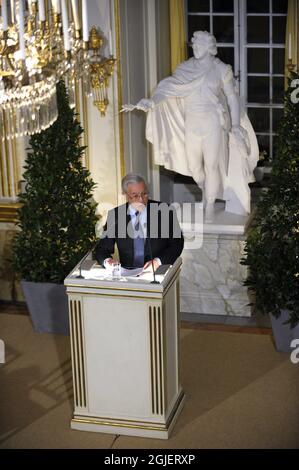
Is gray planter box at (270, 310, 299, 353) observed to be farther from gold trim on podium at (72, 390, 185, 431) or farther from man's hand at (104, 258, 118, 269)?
man's hand at (104, 258, 118, 269)

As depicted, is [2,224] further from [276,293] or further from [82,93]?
[276,293]

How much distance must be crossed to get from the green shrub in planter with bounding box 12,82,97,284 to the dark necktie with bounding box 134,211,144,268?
1.38 metres

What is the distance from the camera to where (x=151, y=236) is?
6.34 m

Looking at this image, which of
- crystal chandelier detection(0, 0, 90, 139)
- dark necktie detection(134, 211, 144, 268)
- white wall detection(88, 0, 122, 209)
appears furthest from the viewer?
white wall detection(88, 0, 122, 209)

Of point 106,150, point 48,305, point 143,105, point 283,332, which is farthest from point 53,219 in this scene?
point 283,332

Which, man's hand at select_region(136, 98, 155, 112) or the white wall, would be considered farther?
the white wall

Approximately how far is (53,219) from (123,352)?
6.68 ft

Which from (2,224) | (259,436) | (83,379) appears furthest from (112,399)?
(2,224)

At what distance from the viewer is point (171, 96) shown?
8312 millimetres

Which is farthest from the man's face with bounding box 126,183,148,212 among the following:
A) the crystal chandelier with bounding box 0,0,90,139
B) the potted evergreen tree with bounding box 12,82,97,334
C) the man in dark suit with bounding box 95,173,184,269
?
the potted evergreen tree with bounding box 12,82,97,334

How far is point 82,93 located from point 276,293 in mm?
2567

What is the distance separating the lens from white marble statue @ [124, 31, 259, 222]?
8188 mm

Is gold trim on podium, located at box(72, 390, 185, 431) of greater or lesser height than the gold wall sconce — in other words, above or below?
below

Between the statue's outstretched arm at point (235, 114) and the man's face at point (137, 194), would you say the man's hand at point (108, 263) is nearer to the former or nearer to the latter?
the man's face at point (137, 194)
